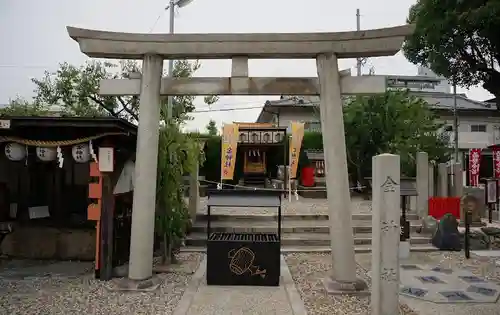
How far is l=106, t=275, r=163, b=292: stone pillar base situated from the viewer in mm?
6730

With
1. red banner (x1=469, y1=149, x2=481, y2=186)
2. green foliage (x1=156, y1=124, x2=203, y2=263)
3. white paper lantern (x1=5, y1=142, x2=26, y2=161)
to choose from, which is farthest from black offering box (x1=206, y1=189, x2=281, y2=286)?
red banner (x1=469, y1=149, x2=481, y2=186)

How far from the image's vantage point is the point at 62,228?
9.29 m

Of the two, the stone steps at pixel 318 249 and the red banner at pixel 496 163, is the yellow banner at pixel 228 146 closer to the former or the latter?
the stone steps at pixel 318 249

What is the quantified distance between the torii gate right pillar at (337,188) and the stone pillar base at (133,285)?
321cm

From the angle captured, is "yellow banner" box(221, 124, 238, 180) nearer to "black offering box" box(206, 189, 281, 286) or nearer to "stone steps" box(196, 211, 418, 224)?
"stone steps" box(196, 211, 418, 224)

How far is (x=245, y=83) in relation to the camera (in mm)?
7340

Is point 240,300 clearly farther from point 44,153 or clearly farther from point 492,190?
point 492,190

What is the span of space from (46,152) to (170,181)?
2550 millimetres

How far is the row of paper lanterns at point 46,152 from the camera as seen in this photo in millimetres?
7414

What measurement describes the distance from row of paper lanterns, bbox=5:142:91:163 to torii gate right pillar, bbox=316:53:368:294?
468 cm

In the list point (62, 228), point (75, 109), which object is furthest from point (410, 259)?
point (75, 109)

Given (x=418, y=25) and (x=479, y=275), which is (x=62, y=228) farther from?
(x=418, y=25)

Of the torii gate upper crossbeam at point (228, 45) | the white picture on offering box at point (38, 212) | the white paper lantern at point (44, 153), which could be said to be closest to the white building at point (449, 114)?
the torii gate upper crossbeam at point (228, 45)

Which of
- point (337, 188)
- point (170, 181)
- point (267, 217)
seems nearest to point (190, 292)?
point (170, 181)
